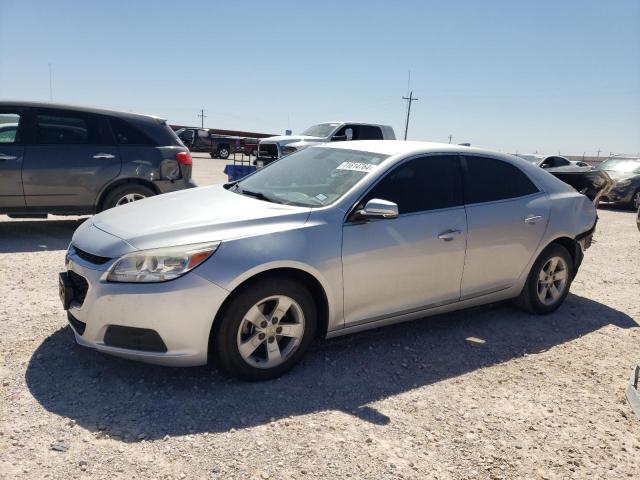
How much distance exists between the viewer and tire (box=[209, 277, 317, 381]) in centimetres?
297

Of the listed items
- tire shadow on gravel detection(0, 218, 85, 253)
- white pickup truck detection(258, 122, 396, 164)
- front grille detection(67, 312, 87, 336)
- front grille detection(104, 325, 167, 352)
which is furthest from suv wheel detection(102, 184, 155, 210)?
white pickup truck detection(258, 122, 396, 164)

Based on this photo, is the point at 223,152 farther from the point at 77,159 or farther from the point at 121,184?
the point at 77,159

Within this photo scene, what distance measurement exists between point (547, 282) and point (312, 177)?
2470 millimetres

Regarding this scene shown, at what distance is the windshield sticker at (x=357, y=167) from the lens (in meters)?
3.67

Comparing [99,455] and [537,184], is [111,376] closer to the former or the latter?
[99,455]

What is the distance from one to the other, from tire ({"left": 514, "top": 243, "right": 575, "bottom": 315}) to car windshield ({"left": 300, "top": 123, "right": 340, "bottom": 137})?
34.8ft

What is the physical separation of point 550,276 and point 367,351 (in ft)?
6.85

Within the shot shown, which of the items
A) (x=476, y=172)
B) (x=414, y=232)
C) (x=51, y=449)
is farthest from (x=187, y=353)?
(x=476, y=172)

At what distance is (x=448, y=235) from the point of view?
12.4 feet

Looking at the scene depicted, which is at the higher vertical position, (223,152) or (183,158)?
(183,158)

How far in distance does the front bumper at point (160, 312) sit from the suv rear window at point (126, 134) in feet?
14.2

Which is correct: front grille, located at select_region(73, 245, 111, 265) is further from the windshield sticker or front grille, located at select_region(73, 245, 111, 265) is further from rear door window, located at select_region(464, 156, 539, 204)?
rear door window, located at select_region(464, 156, 539, 204)

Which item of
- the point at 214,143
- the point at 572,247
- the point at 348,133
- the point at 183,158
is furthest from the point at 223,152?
the point at 572,247

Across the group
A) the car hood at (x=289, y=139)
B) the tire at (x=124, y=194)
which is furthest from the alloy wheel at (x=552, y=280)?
the car hood at (x=289, y=139)
